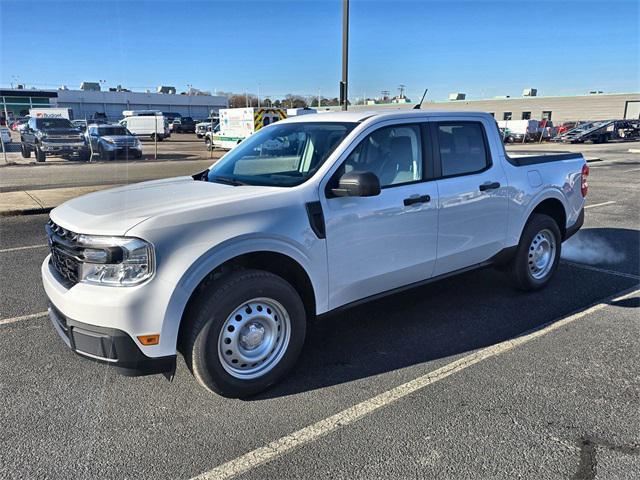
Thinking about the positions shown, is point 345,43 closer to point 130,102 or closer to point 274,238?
point 274,238

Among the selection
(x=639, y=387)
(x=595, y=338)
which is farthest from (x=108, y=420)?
(x=595, y=338)

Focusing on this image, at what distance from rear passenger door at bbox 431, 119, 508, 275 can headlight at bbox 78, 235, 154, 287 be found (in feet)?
7.81

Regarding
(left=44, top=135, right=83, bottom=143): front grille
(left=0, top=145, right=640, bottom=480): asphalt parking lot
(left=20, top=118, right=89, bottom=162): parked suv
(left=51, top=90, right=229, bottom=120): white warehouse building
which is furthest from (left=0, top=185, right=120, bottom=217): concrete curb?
(left=51, top=90, right=229, bottom=120): white warehouse building

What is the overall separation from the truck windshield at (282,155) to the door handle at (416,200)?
0.70m

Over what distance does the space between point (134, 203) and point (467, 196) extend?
2703 mm

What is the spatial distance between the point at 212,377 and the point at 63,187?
1166cm

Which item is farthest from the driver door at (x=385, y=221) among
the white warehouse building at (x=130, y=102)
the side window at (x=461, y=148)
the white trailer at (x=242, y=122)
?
the white warehouse building at (x=130, y=102)

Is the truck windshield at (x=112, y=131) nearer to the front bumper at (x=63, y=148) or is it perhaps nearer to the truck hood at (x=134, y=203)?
the front bumper at (x=63, y=148)

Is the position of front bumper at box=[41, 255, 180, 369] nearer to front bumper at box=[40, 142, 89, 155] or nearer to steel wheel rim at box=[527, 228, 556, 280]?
steel wheel rim at box=[527, 228, 556, 280]

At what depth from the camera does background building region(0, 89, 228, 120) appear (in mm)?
67594

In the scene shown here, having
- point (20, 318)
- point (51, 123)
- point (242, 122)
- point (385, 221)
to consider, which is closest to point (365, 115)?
point (385, 221)

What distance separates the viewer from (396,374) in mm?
3646

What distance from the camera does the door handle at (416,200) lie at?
3914 millimetres

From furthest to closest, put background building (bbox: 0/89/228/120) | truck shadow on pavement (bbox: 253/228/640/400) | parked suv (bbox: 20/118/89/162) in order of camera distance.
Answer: background building (bbox: 0/89/228/120) → parked suv (bbox: 20/118/89/162) → truck shadow on pavement (bbox: 253/228/640/400)
